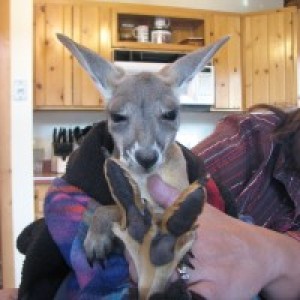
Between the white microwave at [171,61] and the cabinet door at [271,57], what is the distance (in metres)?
0.31

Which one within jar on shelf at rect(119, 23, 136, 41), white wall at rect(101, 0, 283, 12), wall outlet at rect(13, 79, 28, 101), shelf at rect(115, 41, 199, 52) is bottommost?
wall outlet at rect(13, 79, 28, 101)

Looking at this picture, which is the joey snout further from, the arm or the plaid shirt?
the plaid shirt

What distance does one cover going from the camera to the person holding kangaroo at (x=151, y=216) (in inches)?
18.9

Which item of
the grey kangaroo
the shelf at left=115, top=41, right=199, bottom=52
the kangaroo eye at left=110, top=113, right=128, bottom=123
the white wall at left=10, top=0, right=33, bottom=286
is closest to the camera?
the grey kangaroo

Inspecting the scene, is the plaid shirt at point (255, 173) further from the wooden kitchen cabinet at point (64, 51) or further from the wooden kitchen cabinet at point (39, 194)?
the wooden kitchen cabinet at point (64, 51)

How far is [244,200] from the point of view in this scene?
1.04m

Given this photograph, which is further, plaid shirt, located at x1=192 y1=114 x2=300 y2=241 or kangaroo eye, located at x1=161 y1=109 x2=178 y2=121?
plaid shirt, located at x1=192 y1=114 x2=300 y2=241

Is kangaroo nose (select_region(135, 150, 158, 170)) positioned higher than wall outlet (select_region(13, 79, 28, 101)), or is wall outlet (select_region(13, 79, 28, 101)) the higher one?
wall outlet (select_region(13, 79, 28, 101))

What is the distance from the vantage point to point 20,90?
235 centimetres

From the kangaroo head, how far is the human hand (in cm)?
11

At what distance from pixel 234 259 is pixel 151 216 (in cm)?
23

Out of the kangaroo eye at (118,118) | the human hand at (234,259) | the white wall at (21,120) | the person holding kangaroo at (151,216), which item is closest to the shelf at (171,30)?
the white wall at (21,120)

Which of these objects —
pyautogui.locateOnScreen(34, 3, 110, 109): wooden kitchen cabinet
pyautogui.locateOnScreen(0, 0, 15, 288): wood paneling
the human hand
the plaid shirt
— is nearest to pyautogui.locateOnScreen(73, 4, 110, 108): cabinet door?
pyautogui.locateOnScreen(34, 3, 110, 109): wooden kitchen cabinet

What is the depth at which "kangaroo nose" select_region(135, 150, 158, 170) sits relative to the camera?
2.57ft
